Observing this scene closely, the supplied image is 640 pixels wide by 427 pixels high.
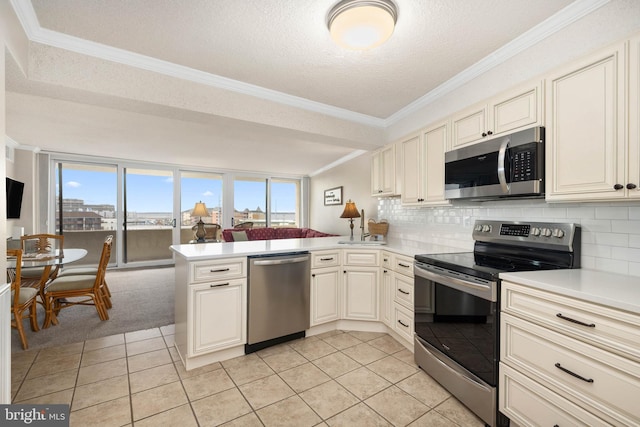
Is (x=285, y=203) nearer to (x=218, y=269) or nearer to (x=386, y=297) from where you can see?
(x=386, y=297)

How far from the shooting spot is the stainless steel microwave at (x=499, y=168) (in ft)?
5.52

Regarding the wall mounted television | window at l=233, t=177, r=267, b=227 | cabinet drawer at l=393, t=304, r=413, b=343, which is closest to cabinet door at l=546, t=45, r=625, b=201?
cabinet drawer at l=393, t=304, r=413, b=343

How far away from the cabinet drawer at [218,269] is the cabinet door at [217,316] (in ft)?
0.17

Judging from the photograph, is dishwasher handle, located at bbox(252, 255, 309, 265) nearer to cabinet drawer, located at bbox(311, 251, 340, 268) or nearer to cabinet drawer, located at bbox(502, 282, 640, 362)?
cabinet drawer, located at bbox(311, 251, 340, 268)

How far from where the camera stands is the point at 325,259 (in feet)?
9.07

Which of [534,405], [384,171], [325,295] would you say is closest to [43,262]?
[325,295]

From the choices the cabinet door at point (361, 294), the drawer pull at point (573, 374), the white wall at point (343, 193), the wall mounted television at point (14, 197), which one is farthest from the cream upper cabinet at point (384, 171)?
the wall mounted television at point (14, 197)

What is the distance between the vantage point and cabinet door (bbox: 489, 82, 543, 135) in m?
1.70

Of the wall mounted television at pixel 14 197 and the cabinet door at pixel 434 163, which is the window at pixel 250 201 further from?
the cabinet door at pixel 434 163

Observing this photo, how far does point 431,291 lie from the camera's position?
6.58ft

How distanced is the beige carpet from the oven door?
2712 mm

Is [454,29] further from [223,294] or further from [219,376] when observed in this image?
[219,376]

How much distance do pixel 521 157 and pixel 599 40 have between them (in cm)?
71

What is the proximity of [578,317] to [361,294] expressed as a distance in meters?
1.80
